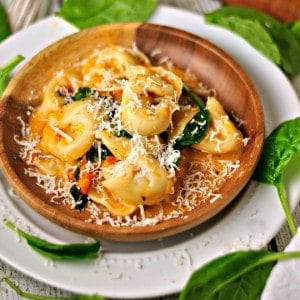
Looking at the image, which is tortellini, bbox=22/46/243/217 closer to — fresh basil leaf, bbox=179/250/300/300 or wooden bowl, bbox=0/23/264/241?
wooden bowl, bbox=0/23/264/241

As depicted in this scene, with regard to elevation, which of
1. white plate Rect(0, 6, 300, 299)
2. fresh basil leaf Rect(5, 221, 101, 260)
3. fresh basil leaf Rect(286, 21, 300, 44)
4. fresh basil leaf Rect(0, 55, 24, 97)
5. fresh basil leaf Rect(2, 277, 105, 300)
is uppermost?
fresh basil leaf Rect(0, 55, 24, 97)

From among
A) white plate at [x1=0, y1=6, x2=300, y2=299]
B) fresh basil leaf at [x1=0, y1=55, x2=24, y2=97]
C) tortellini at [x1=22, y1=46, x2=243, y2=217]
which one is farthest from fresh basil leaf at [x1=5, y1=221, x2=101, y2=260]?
fresh basil leaf at [x1=0, y1=55, x2=24, y2=97]

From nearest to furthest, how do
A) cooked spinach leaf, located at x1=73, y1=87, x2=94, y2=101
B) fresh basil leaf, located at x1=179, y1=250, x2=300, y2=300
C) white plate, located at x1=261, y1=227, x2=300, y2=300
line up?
fresh basil leaf, located at x1=179, y1=250, x2=300, y2=300
white plate, located at x1=261, y1=227, x2=300, y2=300
cooked spinach leaf, located at x1=73, y1=87, x2=94, y2=101

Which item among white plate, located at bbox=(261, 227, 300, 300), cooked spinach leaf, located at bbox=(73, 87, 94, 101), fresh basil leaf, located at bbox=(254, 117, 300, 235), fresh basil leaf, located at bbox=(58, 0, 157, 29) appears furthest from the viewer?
fresh basil leaf, located at bbox=(58, 0, 157, 29)

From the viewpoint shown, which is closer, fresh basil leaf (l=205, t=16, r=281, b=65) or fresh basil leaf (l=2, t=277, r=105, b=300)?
fresh basil leaf (l=2, t=277, r=105, b=300)

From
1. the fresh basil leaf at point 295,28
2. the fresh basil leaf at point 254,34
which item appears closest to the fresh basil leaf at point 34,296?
the fresh basil leaf at point 254,34

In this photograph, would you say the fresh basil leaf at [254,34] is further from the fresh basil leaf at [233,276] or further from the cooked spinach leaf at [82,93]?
the fresh basil leaf at [233,276]

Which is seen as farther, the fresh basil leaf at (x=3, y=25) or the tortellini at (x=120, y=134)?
the fresh basil leaf at (x=3, y=25)

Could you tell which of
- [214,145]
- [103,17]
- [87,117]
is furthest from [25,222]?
[103,17]
